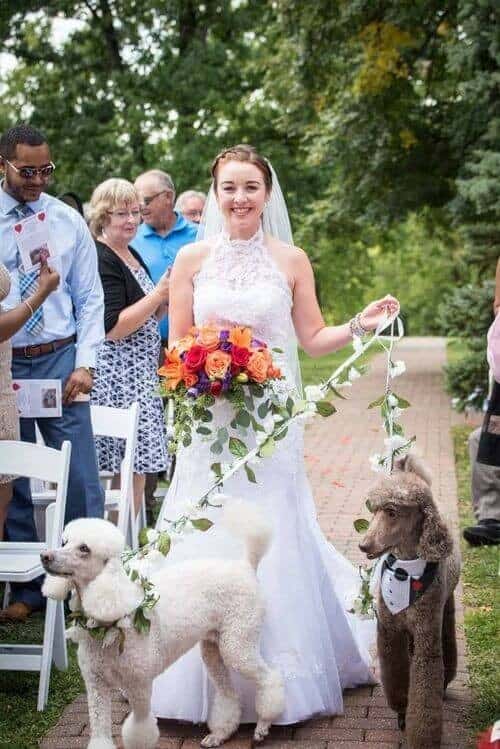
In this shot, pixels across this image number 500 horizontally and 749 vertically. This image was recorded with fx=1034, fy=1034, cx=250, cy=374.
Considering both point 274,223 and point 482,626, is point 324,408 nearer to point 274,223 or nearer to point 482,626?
point 274,223

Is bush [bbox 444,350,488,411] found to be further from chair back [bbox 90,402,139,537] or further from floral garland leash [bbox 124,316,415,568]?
floral garland leash [bbox 124,316,415,568]

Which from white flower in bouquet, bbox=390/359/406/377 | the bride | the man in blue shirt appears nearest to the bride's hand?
the bride

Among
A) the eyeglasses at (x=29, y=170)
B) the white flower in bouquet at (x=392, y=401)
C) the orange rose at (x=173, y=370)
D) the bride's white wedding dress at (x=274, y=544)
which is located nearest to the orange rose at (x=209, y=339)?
the orange rose at (x=173, y=370)

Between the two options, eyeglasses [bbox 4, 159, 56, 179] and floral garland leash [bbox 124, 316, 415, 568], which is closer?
floral garland leash [bbox 124, 316, 415, 568]

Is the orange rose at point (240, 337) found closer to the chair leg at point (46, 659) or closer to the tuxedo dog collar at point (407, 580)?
the tuxedo dog collar at point (407, 580)

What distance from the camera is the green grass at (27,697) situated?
4.24 metres

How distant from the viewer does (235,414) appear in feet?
14.1

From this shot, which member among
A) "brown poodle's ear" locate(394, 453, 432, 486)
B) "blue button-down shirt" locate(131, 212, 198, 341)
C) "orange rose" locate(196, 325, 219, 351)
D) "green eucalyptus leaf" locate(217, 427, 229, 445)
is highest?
"blue button-down shirt" locate(131, 212, 198, 341)

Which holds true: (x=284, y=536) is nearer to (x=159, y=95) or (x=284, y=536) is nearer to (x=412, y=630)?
(x=412, y=630)

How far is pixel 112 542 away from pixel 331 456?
8655 mm

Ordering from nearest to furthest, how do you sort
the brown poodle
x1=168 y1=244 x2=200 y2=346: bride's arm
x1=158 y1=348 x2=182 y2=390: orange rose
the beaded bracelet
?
the brown poodle → x1=158 y1=348 x2=182 y2=390: orange rose → the beaded bracelet → x1=168 y1=244 x2=200 y2=346: bride's arm

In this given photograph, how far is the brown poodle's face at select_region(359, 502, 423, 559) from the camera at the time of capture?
3.82m

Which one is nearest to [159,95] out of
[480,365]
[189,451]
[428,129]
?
[428,129]

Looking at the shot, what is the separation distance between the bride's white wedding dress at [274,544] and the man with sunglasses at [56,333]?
0.94m
